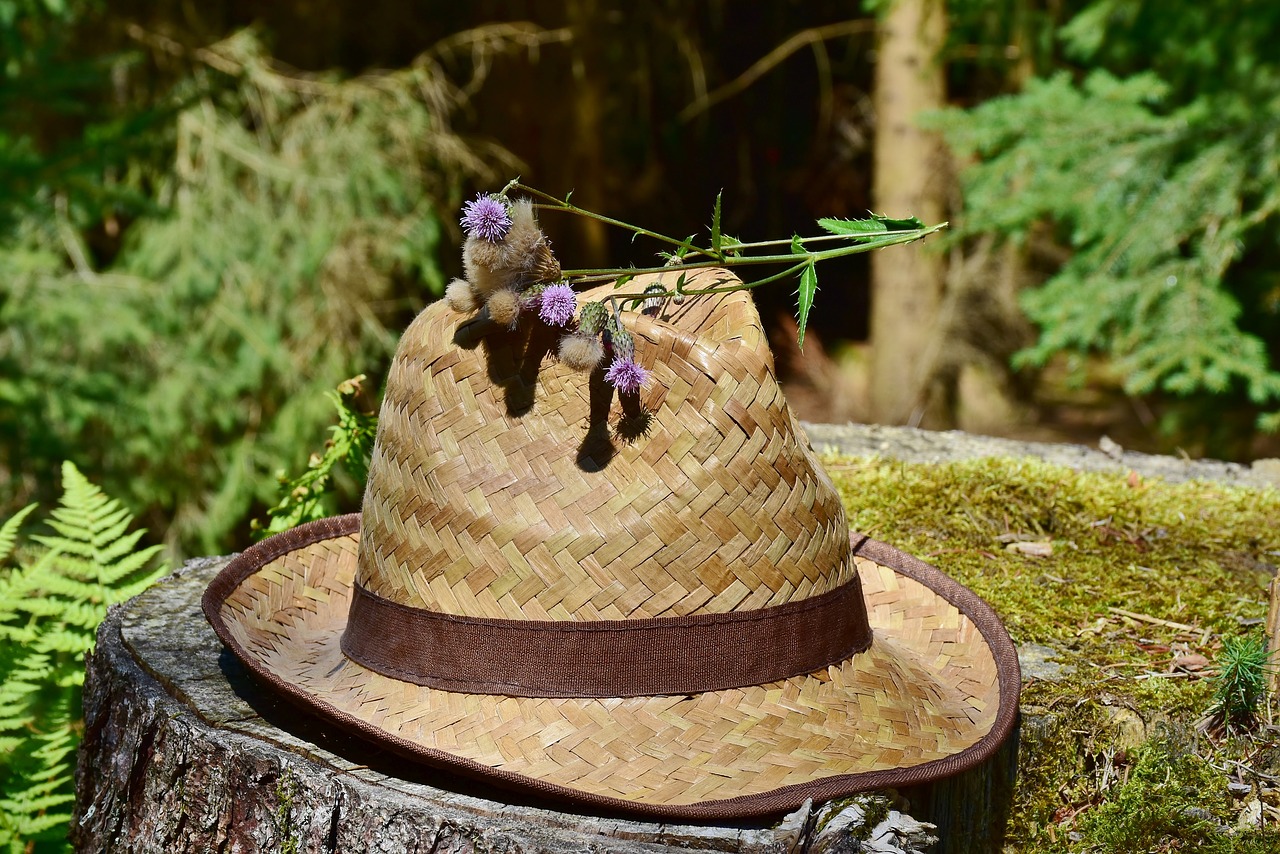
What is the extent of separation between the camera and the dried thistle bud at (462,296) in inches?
82.3

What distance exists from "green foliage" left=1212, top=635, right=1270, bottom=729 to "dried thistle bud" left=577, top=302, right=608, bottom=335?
161 centimetres

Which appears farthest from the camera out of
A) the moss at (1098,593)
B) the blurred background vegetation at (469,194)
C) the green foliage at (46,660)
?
the blurred background vegetation at (469,194)

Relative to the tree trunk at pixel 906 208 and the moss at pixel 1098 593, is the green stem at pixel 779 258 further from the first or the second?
the tree trunk at pixel 906 208

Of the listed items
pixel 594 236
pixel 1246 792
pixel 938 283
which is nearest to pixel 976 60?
pixel 938 283

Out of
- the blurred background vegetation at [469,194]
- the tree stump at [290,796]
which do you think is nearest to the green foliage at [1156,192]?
the blurred background vegetation at [469,194]

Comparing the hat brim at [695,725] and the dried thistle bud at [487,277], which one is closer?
the hat brim at [695,725]

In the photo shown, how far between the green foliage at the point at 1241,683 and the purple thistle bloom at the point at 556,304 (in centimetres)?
167

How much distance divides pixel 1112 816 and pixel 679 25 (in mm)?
9912

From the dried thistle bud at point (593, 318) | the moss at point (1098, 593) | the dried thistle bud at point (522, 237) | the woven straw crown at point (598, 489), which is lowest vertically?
the moss at point (1098, 593)

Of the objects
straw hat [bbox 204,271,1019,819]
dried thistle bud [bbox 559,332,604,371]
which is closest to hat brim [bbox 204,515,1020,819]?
straw hat [bbox 204,271,1019,819]

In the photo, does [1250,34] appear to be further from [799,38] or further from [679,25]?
[679,25]

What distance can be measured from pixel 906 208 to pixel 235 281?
5.79m

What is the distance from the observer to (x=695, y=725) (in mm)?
1953

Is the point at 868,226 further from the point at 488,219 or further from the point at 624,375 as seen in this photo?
the point at 488,219
